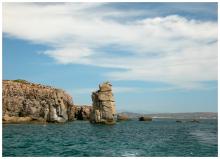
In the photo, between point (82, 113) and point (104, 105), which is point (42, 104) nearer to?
point (104, 105)

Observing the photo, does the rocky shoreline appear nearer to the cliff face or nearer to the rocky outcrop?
the cliff face

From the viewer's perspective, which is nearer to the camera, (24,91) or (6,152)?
(6,152)

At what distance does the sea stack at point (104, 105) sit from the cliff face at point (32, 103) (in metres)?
8.54

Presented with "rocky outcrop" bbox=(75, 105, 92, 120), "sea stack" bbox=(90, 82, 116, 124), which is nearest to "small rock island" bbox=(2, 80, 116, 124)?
"sea stack" bbox=(90, 82, 116, 124)

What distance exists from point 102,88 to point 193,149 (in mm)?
53877

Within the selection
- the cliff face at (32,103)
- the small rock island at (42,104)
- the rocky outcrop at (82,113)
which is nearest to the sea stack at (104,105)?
the small rock island at (42,104)

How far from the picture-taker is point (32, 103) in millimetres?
90812

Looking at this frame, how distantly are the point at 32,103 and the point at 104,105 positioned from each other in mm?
16281

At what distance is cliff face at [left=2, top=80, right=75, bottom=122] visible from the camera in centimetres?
8806

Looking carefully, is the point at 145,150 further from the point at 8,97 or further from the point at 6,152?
the point at 8,97

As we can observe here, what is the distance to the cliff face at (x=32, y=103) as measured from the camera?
88.1 m

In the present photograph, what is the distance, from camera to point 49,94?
9262 centimetres

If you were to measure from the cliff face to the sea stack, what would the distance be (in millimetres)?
8542

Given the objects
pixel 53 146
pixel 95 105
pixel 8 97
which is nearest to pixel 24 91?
pixel 8 97
